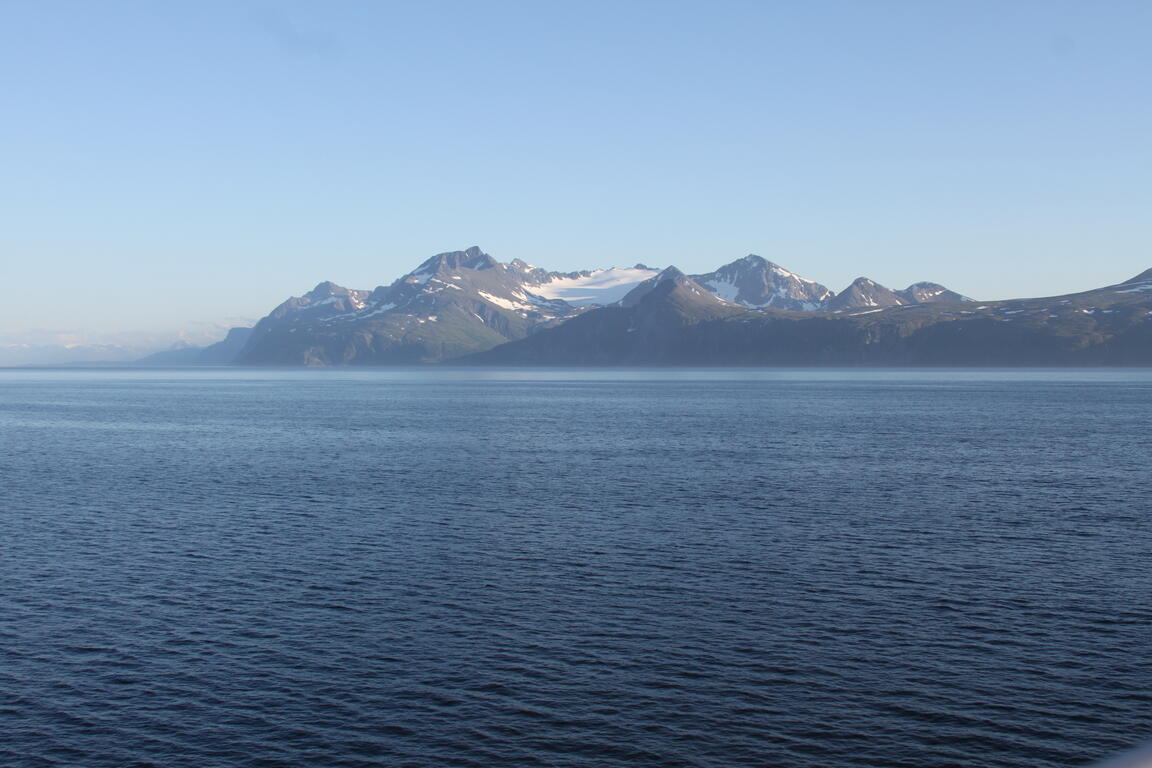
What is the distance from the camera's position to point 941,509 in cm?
7156

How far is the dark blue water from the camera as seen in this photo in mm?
31422

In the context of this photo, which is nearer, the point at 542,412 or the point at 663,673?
the point at 663,673

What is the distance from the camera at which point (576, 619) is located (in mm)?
43531

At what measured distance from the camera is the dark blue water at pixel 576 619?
31.4 meters

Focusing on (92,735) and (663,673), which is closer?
(92,735)

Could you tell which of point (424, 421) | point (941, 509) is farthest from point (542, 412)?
point (941, 509)

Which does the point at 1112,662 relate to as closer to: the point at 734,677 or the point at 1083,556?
the point at 734,677

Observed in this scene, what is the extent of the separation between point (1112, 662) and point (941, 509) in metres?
35.1

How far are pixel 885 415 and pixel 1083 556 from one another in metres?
126

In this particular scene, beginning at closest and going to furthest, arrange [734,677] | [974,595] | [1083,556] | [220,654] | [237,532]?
[734,677] → [220,654] → [974,595] → [1083,556] → [237,532]

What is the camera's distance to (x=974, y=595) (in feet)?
153

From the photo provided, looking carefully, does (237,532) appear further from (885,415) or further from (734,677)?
(885,415)

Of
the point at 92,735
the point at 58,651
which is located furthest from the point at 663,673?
the point at 58,651

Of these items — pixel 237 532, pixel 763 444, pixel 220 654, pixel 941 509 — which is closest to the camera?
pixel 220 654
